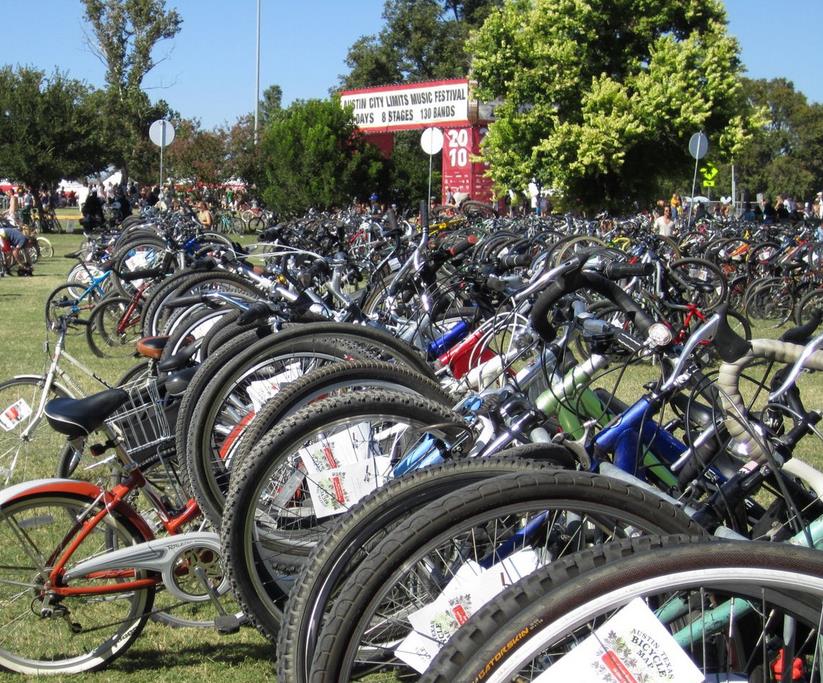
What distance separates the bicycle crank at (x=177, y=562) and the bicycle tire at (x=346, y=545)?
1.00 metres

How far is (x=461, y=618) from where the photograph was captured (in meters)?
2.32

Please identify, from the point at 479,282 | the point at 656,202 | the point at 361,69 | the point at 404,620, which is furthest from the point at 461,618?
the point at 361,69

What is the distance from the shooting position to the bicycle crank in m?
3.20

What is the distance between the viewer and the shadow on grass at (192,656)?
3369mm

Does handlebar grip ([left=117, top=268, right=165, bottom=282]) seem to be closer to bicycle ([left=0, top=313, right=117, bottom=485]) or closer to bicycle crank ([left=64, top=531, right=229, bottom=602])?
bicycle ([left=0, top=313, right=117, bottom=485])

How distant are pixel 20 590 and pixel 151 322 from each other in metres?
4.63

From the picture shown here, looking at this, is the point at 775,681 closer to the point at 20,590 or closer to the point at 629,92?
the point at 20,590

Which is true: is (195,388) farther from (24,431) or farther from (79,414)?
(24,431)

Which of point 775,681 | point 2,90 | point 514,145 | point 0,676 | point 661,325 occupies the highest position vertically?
point 2,90

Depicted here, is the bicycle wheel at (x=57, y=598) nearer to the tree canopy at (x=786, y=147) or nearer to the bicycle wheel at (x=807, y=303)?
the bicycle wheel at (x=807, y=303)

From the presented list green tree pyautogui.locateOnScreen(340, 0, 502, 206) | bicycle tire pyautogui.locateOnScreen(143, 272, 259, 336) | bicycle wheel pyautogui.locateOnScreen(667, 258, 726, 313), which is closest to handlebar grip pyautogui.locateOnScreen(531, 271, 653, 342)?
bicycle wheel pyautogui.locateOnScreen(667, 258, 726, 313)

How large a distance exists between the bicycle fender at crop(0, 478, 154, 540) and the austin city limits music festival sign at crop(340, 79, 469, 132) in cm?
2984

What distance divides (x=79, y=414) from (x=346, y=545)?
1.35 m

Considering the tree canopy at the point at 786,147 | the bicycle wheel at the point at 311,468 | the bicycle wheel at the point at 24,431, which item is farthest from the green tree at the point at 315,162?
the tree canopy at the point at 786,147
